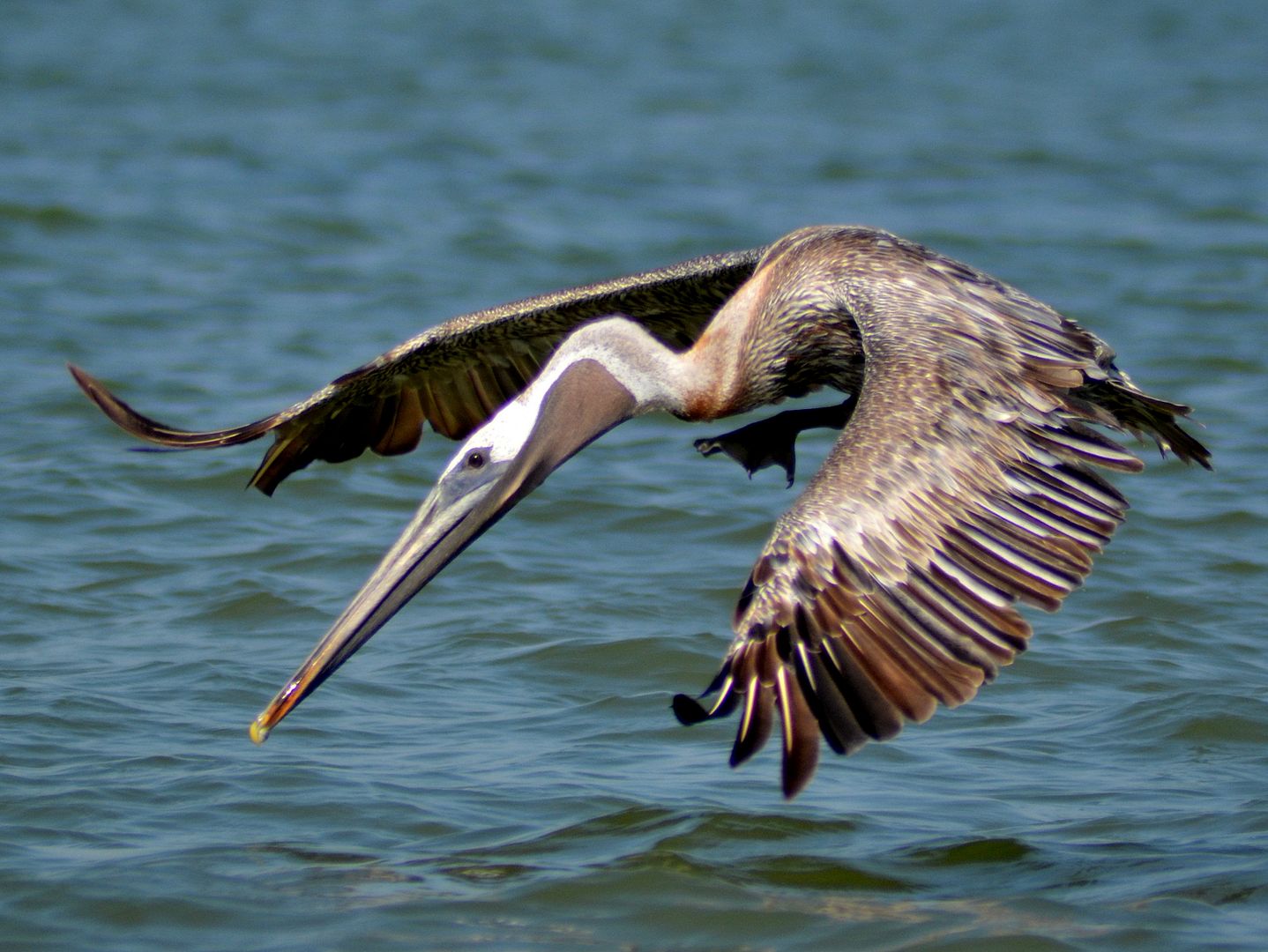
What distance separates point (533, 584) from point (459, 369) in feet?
4.55

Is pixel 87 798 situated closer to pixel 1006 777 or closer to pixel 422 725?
pixel 422 725

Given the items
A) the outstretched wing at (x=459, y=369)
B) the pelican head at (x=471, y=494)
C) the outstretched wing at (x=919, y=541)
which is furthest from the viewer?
the outstretched wing at (x=459, y=369)

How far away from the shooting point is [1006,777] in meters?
7.27

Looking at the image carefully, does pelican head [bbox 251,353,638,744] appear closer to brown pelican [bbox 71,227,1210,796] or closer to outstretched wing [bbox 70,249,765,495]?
brown pelican [bbox 71,227,1210,796]

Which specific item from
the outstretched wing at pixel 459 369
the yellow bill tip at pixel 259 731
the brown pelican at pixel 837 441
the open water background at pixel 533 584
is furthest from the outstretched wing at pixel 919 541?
the yellow bill tip at pixel 259 731

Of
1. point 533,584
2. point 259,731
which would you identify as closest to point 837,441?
point 259,731

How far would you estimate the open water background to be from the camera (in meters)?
6.21

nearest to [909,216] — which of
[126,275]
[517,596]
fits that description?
[126,275]

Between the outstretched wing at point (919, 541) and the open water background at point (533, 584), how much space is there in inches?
40.6

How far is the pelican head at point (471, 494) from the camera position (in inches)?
251

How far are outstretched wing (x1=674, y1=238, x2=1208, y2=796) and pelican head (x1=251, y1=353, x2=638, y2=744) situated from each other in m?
1.09

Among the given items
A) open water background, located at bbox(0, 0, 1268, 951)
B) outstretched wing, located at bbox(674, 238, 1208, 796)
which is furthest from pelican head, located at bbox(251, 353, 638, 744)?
outstretched wing, located at bbox(674, 238, 1208, 796)

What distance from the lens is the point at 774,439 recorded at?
26.4 feet

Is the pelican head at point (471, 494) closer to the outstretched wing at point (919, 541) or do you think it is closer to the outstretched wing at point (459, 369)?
the outstretched wing at point (919, 541)
